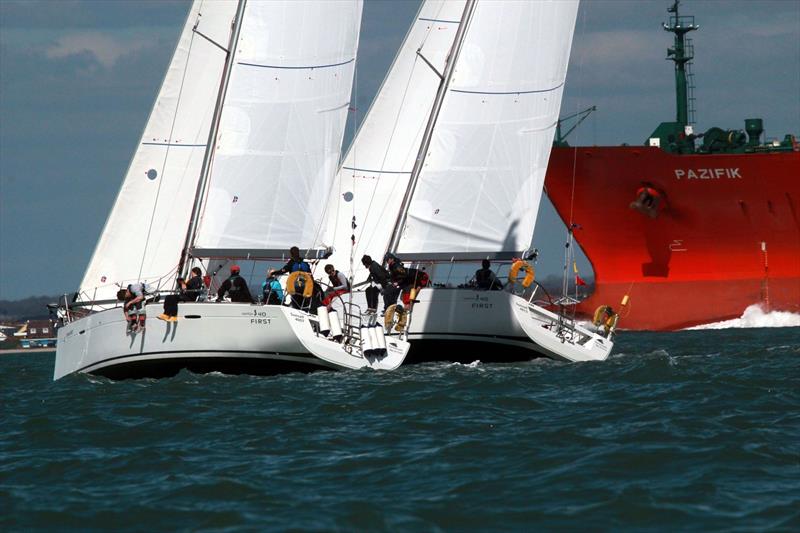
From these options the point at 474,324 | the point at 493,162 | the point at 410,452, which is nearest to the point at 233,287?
the point at 474,324

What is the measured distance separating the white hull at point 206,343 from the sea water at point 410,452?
0.25 meters

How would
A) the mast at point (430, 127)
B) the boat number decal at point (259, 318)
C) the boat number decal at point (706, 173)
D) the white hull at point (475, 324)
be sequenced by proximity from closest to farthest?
the boat number decal at point (259, 318) → the white hull at point (475, 324) → the mast at point (430, 127) → the boat number decal at point (706, 173)

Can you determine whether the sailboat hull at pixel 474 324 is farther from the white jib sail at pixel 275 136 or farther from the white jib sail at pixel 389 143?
the white jib sail at pixel 389 143

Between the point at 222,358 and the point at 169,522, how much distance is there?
8.20 m

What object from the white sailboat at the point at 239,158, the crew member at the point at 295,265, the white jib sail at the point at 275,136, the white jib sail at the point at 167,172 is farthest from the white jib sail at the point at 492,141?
the white jib sail at the point at 167,172

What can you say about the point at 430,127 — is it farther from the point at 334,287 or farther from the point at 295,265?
the point at 295,265

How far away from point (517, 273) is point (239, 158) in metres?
4.58

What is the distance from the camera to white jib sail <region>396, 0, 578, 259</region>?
2262 centimetres

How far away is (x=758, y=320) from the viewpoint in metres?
34.9

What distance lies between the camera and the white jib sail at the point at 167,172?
67.8 ft

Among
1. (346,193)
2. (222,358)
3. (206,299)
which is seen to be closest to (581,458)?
(222,358)

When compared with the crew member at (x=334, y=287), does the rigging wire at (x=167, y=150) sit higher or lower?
higher

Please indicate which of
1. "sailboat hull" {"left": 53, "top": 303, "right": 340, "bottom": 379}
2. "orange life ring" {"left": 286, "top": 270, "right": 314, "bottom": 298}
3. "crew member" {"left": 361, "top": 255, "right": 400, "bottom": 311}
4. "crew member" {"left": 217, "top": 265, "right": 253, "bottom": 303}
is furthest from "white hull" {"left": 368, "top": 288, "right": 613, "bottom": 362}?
"crew member" {"left": 217, "top": 265, "right": 253, "bottom": 303}

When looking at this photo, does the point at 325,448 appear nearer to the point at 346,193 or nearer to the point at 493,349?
the point at 493,349
